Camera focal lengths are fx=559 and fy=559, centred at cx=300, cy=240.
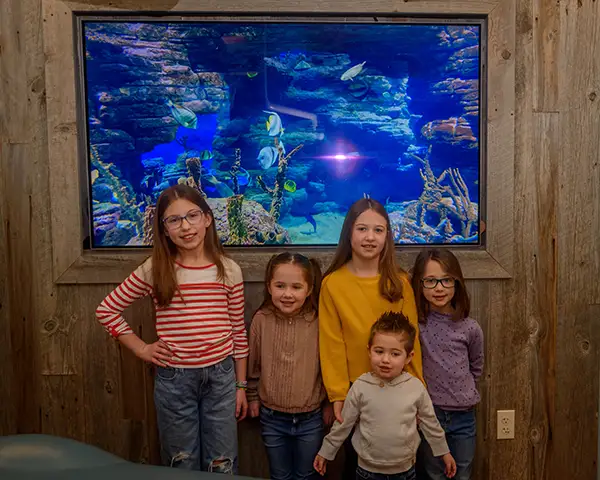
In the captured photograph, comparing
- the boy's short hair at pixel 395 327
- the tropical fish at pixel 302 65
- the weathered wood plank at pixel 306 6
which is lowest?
the boy's short hair at pixel 395 327

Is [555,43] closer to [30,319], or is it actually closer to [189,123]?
[189,123]

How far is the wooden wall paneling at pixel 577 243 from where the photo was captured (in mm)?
2307

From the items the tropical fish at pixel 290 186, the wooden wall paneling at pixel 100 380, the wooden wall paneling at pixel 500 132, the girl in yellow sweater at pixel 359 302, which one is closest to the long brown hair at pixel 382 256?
the girl in yellow sweater at pixel 359 302

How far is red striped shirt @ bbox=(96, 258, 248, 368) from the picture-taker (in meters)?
2.00

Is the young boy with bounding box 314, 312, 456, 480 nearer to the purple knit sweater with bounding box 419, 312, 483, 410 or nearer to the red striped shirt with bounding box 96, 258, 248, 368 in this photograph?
the purple knit sweater with bounding box 419, 312, 483, 410

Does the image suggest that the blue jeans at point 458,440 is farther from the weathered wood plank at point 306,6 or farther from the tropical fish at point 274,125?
the weathered wood plank at point 306,6

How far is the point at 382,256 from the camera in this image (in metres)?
2.10

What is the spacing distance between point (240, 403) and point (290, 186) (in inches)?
34.8

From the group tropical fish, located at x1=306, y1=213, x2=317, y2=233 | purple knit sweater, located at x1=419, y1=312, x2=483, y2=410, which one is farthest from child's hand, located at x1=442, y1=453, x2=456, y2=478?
tropical fish, located at x1=306, y1=213, x2=317, y2=233

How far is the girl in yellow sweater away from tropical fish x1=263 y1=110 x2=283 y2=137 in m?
0.49

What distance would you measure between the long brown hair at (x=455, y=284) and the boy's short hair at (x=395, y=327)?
0.60ft

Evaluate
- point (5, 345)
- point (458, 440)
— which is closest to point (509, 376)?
point (458, 440)

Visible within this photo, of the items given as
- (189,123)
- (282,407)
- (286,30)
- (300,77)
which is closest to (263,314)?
(282,407)

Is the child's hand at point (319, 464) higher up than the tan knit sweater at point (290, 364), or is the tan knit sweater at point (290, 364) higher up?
the tan knit sweater at point (290, 364)
